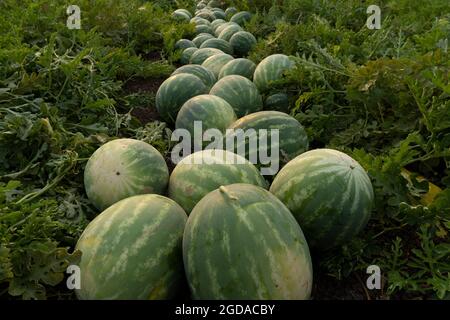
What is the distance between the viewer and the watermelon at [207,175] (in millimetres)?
2340

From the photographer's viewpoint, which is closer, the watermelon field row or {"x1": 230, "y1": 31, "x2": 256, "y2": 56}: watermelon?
the watermelon field row

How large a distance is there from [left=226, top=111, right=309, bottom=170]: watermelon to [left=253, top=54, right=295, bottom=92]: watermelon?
105cm

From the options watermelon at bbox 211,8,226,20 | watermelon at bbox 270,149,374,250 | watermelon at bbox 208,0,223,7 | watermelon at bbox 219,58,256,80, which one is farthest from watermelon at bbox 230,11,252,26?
watermelon at bbox 270,149,374,250

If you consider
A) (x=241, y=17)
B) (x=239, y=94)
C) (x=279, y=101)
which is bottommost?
(x=279, y=101)

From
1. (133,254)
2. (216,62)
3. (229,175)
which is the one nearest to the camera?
(133,254)

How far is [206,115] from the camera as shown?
338cm

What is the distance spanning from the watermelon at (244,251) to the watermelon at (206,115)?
4.94 feet

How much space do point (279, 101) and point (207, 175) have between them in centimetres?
177

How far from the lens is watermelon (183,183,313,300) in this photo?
1.70 m

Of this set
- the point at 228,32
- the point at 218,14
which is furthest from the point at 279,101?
the point at 218,14

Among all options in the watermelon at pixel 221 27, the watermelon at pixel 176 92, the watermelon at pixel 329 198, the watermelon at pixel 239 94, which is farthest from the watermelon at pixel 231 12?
the watermelon at pixel 329 198

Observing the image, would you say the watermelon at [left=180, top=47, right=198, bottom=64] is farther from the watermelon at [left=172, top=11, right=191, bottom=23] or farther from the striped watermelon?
the striped watermelon

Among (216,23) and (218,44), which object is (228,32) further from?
(216,23)

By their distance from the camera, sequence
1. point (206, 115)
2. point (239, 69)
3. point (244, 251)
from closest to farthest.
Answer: point (244, 251)
point (206, 115)
point (239, 69)
